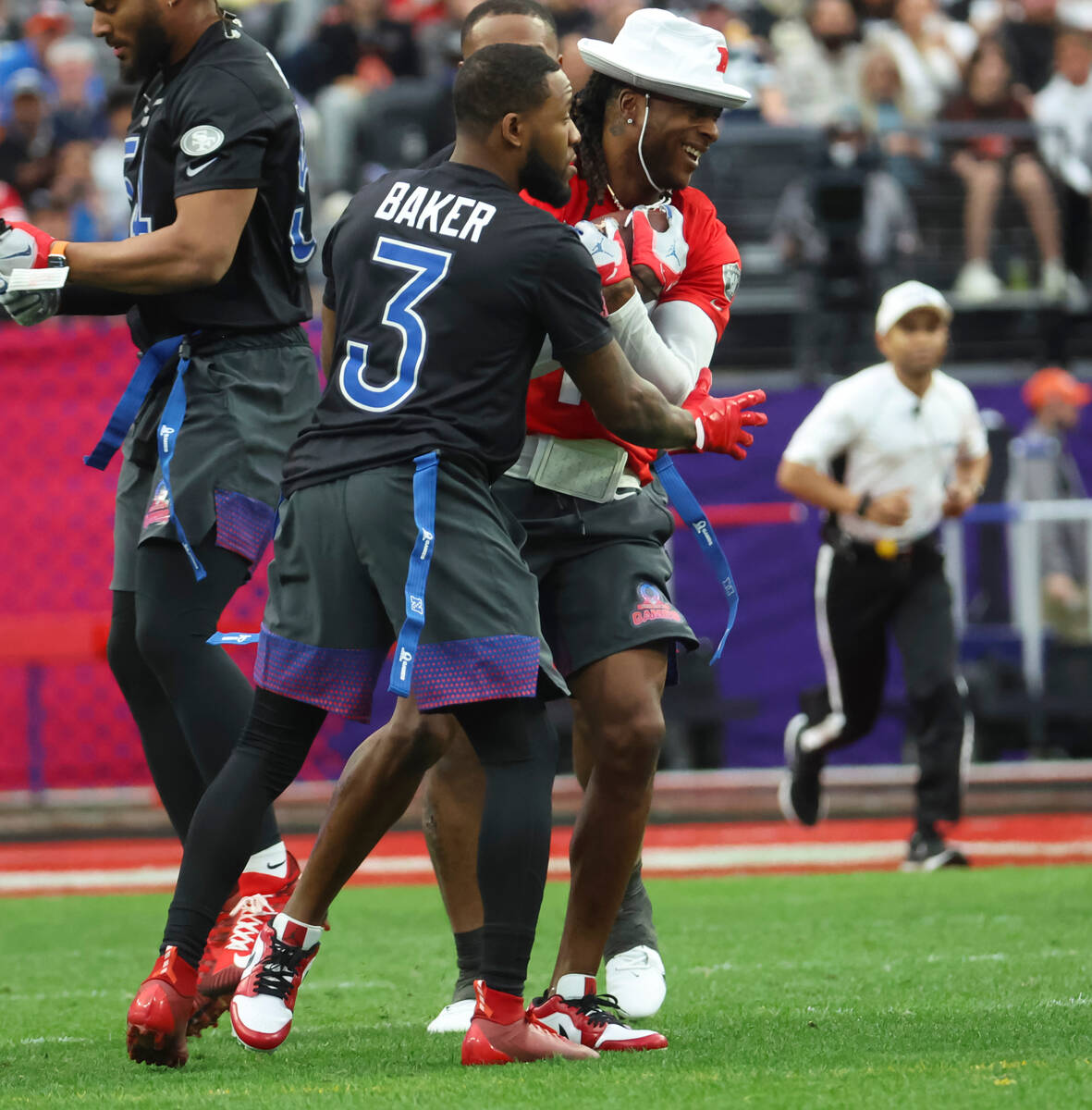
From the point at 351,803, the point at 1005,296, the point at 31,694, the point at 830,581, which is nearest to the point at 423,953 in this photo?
the point at 351,803

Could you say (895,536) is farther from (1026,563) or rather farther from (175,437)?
(175,437)

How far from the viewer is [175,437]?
4578mm

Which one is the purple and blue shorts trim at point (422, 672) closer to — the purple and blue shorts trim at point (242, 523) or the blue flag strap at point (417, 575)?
the blue flag strap at point (417, 575)

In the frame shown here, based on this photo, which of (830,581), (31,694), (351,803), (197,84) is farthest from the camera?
(31,694)

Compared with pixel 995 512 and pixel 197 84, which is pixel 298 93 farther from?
pixel 197 84

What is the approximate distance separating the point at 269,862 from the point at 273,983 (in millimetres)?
643

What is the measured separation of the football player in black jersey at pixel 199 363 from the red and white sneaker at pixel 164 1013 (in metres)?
0.47

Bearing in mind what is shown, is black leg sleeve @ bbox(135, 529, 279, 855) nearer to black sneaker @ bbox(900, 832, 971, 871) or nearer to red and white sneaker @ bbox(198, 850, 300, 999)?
red and white sneaker @ bbox(198, 850, 300, 999)

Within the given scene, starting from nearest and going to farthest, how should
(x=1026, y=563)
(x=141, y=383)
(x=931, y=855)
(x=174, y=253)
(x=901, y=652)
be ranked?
(x=174, y=253), (x=141, y=383), (x=931, y=855), (x=901, y=652), (x=1026, y=563)

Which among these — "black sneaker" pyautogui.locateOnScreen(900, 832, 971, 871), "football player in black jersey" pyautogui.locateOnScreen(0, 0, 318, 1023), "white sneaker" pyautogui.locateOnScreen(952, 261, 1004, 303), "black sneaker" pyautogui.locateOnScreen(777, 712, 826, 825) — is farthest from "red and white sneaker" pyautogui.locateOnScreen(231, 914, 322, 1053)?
"white sneaker" pyautogui.locateOnScreen(952, 261, 1004, 303)

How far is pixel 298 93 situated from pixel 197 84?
10.9 metres

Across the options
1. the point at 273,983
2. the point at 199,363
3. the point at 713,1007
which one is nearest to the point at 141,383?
the point at 199,363

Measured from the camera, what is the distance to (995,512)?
1178cm

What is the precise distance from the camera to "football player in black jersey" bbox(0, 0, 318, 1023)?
4.46 m
